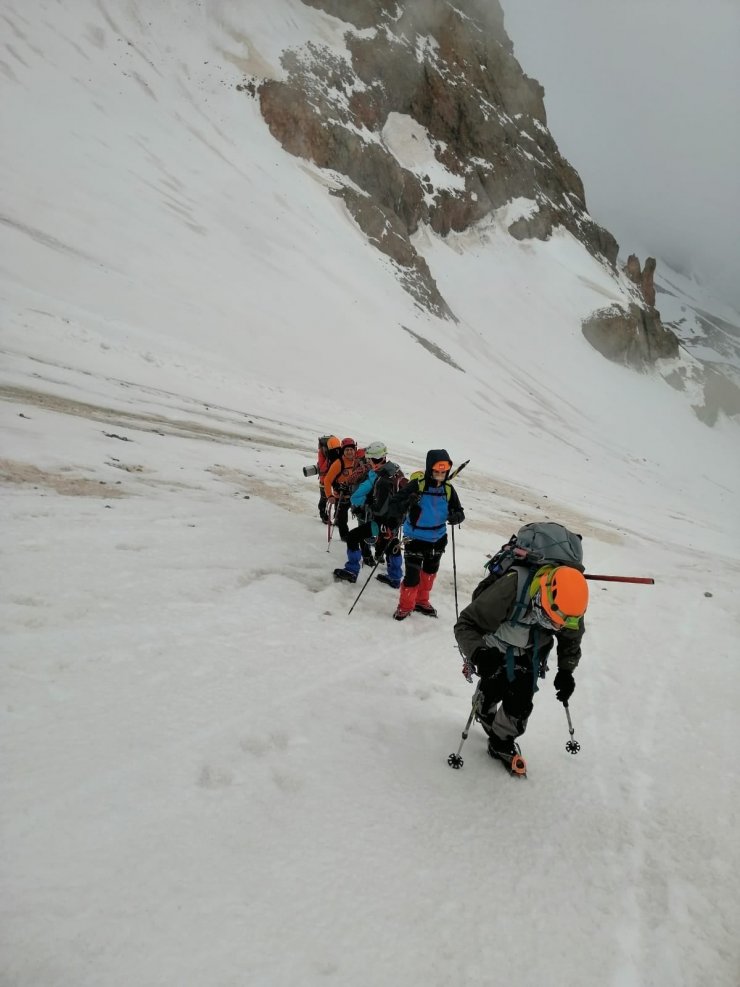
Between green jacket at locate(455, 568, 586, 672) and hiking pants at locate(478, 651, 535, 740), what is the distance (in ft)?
0.53

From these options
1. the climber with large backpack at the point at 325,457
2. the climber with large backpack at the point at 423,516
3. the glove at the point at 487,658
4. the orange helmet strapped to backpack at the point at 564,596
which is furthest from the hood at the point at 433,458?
the orange helmet strapped to backpack at the point at 564,596

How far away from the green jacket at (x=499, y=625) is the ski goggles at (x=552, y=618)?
0.07 m

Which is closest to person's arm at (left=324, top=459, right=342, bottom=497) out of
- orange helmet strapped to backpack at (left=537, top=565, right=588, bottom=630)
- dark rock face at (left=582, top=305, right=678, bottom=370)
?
orange helmet strapped to backpack at (left=537, top=565, right=588, bottom=630)

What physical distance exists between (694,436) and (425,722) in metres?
64.1

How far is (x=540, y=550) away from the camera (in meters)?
3.82

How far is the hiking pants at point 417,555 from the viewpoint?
6.54 metres

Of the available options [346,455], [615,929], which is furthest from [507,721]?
[346,455]

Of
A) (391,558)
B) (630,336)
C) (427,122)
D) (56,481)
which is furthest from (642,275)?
(56,481)

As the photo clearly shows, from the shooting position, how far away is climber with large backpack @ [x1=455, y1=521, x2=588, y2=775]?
12.3ft

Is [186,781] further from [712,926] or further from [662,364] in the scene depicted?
[662,364]

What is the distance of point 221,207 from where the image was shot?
3384 centimetres

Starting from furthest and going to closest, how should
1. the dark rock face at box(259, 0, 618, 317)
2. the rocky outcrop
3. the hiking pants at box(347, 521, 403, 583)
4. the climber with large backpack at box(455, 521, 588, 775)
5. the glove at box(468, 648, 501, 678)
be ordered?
1. the rocky outcrop
2. the dark rock face at box(259, 0, 618, 317)
3. the hiking pants at box(347, 521, 403, 583)
4. the glove at box(468, 648, 501, 678)
5. the climber with large backpack at box(455, 521, 588, 775)

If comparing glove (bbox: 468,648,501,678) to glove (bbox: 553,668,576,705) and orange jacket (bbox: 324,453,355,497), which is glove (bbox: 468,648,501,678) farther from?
orange jacket (bbox: 324,453,355,497)

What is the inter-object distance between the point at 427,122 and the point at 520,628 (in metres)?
73.4
